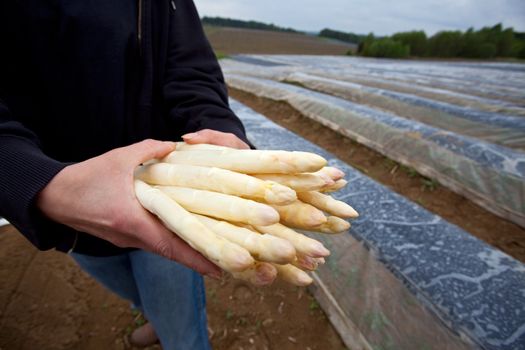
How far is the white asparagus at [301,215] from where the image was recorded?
2.60 ft

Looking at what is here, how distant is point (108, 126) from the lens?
1.21 m

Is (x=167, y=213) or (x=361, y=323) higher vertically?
(x=167, y=213)

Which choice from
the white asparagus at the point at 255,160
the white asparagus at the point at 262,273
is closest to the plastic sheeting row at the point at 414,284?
the white asparagus at the point at 262,273

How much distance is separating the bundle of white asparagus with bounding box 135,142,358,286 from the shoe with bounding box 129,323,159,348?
1.75 m

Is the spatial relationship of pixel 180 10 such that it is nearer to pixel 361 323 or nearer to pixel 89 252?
pixel 89 252

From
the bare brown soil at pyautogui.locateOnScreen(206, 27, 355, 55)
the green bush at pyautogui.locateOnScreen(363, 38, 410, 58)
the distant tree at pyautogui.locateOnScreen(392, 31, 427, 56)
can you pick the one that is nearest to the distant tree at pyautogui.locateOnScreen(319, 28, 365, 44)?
the bare brown soil at pyautogui.locateOnScreen(206, 27, 355, 55)

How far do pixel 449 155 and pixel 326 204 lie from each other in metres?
3.26

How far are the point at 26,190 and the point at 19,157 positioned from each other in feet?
0.33

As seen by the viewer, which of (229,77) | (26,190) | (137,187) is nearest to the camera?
(26,190)

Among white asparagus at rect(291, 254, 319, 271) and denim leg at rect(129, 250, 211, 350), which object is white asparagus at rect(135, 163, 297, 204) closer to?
white asparagus at rect(291, 254, 319, 271)

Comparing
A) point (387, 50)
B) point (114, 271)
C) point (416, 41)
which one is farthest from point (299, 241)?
point (416, 41)

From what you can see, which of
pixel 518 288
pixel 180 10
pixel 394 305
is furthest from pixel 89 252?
pixel 518 288

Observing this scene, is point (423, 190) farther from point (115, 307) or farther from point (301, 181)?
point (115, 307)

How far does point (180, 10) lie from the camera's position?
4.26 ft
